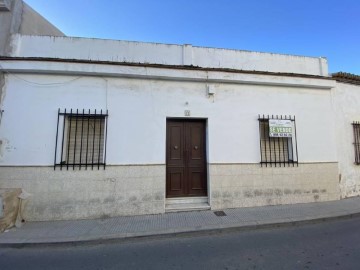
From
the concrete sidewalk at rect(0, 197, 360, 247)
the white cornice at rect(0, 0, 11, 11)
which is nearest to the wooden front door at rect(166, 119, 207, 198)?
the concrete sidewalk at rect(0, 197, 360, 247)

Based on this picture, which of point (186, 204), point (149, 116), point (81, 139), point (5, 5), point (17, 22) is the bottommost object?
point (186, 204)

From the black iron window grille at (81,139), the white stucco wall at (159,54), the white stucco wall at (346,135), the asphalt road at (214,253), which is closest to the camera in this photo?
the asphalt road at (214,253)

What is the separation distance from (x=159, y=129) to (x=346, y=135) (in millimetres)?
6034

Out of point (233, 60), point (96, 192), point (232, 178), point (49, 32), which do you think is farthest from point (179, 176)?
point (49, 32)

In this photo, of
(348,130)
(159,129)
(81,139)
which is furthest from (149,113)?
(348,130)

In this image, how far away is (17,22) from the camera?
18.9ft

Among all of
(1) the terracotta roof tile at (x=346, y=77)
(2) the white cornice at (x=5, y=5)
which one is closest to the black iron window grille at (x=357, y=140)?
(1) the terracotta roof tile at (x=346, y=77)

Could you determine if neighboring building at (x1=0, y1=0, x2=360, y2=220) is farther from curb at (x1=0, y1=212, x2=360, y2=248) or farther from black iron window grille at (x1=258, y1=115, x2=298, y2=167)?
curb at (x1=0, y1=212, x2=360, y2=248)

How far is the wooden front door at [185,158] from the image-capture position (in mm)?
5863

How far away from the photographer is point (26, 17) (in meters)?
6.01

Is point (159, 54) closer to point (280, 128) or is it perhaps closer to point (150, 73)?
point (150, 73)

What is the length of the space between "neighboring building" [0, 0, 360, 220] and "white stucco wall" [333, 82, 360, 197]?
0.23 feet

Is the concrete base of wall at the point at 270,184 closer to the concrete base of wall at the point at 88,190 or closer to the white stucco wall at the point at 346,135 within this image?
the white stucco wall at the point at 346,135

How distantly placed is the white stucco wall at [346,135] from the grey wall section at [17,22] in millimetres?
9271
